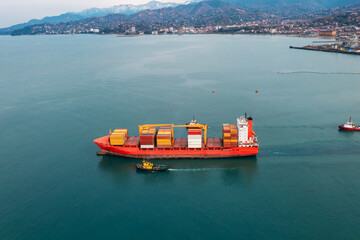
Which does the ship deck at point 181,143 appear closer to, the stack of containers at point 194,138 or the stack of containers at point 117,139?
the stack of containers at point 117,139

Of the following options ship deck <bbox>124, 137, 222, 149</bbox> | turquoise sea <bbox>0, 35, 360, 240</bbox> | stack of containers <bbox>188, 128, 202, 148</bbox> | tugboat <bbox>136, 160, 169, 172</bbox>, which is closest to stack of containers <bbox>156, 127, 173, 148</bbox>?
ship deck <bbox>124, 137, 222, 149</bbox>

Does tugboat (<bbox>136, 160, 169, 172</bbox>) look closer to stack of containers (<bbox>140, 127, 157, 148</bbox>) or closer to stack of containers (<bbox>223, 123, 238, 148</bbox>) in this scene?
stack of containers (<bbox>140, 127, 157, 148</bbox>)

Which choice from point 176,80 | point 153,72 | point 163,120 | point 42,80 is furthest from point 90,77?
point 163,120

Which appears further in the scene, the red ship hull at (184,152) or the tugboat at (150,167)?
the red ship hull at (184,152)

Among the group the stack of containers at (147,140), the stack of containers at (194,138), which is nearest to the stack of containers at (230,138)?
the stack of containers at (194,138)

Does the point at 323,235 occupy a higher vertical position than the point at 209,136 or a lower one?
lower

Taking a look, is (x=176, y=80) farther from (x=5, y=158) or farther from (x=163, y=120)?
(x=5, y=158)
